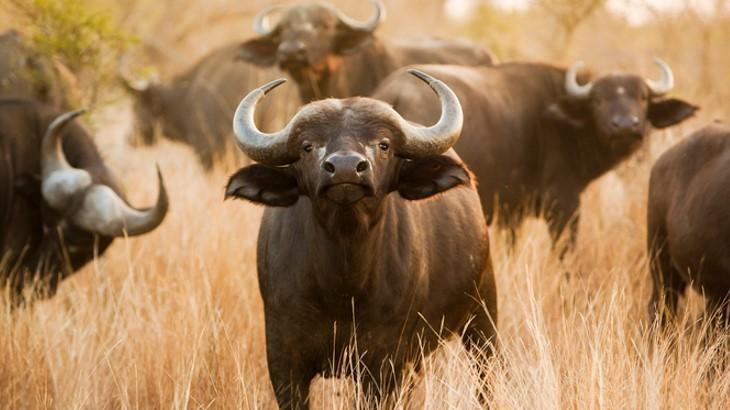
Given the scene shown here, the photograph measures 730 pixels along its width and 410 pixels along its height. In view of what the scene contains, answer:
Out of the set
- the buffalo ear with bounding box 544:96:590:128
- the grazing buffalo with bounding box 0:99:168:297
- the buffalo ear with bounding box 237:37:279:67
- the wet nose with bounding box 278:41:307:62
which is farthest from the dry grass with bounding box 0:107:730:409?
the buffalo ear with bounding box 237:37:279:67

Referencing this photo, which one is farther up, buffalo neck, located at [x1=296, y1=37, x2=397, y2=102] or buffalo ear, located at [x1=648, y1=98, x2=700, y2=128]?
buffalo neck, located at [x1=296, y1=37, x2=397, y2=102]

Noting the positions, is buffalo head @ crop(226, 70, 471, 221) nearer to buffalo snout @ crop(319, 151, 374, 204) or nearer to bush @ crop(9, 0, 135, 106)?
buffalo snout @ crop(319, 151, 374, 204)

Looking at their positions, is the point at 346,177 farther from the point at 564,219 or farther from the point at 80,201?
the point at 564,219

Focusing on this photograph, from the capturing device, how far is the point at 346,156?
416 centimetres

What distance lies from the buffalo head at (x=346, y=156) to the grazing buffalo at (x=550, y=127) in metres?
3.04

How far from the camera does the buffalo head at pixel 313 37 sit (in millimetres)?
9820

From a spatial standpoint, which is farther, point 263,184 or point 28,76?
point 28,76

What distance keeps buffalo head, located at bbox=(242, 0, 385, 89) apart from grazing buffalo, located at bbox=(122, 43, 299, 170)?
5.56 feet

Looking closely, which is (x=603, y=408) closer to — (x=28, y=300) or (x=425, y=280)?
(x=425, y=280)

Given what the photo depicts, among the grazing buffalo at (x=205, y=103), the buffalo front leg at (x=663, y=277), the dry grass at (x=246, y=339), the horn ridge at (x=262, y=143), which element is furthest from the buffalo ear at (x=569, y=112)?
the horn ridge at (x=262, y=143)

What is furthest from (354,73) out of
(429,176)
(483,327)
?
(429,176)

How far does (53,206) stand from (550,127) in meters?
3.73

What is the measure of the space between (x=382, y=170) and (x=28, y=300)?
268 centimetres

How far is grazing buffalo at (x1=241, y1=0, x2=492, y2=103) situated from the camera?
992cm
